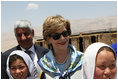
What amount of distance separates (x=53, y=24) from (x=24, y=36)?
2.28ft

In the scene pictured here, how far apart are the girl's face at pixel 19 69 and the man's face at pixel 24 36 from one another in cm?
53

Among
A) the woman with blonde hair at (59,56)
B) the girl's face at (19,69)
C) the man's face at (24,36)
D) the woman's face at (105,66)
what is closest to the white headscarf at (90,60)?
the woman's face at (105,66)

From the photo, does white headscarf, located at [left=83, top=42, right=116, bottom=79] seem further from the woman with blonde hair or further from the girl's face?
the girl's face

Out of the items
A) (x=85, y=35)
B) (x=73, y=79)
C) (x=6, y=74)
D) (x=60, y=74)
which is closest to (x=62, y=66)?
(x=60, y=74)

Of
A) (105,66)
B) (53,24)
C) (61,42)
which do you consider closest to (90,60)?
(105,66)

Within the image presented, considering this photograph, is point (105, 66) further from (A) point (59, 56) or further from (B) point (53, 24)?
(B) point (53, 24)

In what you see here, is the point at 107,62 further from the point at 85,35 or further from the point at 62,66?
the point at 85,35

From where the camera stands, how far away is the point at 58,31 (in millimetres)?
2197

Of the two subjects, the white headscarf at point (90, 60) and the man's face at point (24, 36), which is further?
the man's face at point (24, 36)

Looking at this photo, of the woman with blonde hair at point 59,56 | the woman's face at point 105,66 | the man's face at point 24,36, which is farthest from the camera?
the man's face at point 24,36

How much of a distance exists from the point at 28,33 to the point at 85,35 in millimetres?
9549

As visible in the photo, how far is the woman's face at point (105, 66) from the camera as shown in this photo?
67.4 inches

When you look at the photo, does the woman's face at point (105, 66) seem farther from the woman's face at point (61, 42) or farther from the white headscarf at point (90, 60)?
the woman's face at point (61, 42)

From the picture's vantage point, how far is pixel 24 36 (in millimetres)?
2711
